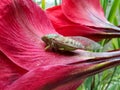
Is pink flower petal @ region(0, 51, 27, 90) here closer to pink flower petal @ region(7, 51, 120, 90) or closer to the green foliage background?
pink flower petal @ region(7, 51, 120, 90)

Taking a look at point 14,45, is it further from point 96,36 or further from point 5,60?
point 96,36

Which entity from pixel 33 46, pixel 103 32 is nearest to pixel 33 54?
pixel 33 46

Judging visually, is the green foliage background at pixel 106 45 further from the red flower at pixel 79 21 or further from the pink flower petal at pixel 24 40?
the pink flower petal at pixel 24 40

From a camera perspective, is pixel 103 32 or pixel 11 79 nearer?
pixel 11 79

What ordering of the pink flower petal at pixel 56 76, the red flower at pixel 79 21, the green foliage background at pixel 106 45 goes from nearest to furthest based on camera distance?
the pink flower petal at pixel 56 76, the red flower at pixel 79 21, the green foliage background at pixel 106 45

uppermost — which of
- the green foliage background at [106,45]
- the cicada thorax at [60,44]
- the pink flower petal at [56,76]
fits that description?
the cicada thorax at [60,44]

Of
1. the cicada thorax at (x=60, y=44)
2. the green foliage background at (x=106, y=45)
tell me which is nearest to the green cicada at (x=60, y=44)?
the cicada thorax at (x=60, y=44)

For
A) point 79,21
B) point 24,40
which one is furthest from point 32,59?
point 79,21
